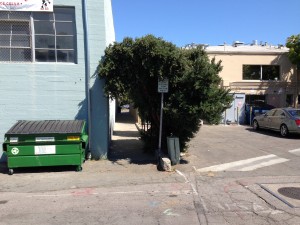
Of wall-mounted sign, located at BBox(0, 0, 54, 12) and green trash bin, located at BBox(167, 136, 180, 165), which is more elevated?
wall-mounted sign, located at BBox(0, 0, 54, 12)

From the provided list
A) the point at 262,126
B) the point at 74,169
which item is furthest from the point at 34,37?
the point at 262,126

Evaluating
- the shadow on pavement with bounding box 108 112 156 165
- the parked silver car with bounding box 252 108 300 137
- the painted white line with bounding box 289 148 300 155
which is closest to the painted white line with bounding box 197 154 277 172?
the shadow on pavement with bounding box 108 112 156 165

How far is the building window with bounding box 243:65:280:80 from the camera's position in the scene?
26.3m

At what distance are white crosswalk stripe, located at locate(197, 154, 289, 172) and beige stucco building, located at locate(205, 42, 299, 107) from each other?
15370 mm

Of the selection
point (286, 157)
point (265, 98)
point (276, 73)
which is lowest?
point (286, 157)

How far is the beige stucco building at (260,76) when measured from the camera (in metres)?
25.8

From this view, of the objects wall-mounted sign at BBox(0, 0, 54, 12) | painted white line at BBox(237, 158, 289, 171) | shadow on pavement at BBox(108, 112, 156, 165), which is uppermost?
wall-mounted sign at BBox(0, 0, 54, 12)

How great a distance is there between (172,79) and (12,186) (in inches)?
188

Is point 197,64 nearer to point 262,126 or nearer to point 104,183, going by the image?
point 104,183

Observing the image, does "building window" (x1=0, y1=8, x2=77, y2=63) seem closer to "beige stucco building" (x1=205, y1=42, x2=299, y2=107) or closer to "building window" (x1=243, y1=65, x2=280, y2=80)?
"beige stucco building" (x1=205, y1=42, x2=299, y2=107)

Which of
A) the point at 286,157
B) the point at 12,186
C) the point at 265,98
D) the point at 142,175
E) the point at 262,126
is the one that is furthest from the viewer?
the point at 265,98

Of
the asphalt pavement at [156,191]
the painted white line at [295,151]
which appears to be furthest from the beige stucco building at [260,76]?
the asphalt pavement at [156,191]

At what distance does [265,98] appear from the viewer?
26.0 meters

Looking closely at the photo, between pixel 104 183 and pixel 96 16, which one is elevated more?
pixel 96 16
